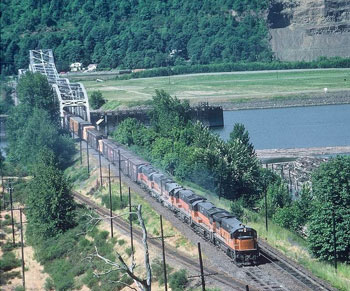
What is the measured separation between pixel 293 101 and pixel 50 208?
36.9m

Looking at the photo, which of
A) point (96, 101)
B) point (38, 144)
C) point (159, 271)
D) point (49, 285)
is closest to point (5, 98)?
point (96, 101)

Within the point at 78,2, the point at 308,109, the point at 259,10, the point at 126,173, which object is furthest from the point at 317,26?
the point at 78,2

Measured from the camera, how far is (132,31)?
457ft

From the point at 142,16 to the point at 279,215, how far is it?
115 metres

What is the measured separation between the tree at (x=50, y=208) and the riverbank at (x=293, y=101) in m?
27.6

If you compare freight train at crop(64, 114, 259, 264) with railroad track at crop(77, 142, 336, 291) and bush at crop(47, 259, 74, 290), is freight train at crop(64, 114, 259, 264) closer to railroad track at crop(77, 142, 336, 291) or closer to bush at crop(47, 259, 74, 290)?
railroad track at crop(77, 142, 336, 291)

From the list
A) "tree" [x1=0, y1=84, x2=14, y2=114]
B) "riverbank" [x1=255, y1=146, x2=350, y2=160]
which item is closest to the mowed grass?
"riverbank" [x1=255, y1=146, x2=350, y2=160]

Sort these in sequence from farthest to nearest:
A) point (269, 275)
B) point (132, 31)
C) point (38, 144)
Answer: point (132, 31)
point (38, 144)
point (269, 275)

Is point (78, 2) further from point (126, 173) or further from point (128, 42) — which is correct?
point (126, 173)

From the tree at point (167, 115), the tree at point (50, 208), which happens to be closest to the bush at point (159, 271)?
the tree at point (50, 208)

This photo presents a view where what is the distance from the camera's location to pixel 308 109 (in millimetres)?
69312

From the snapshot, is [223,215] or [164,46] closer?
[223,215]

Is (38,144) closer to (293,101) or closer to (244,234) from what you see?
(293,101)

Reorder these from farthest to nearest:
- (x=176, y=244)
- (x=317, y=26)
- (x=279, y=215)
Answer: (x=317, y=26) → (x=279, y=215) → (x=176, y=244)
